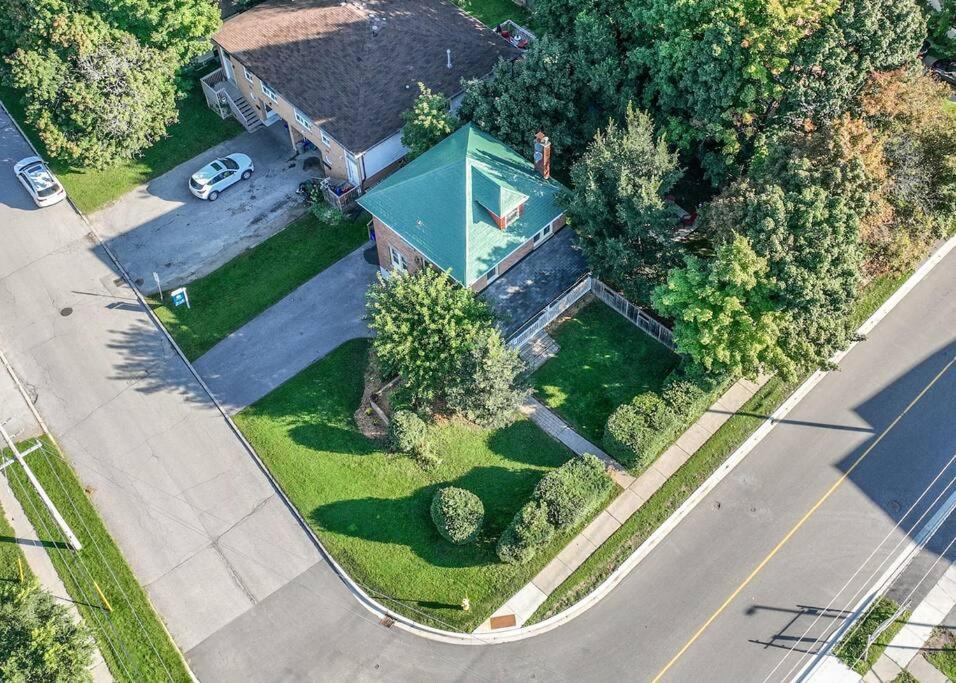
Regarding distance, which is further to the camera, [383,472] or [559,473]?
[383,472]

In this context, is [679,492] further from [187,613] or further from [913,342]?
[187,613]

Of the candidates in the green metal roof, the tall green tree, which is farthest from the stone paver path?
the tall green tree

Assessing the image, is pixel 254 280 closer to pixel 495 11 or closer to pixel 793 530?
pixel 495 11

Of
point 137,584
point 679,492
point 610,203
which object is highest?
point 610,203

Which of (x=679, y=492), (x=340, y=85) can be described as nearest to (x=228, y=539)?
(x=679, y=492)

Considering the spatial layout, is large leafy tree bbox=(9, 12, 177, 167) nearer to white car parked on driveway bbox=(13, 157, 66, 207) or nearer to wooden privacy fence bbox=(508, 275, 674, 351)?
white car parked on driveway bbox=(13, 157, 66, 207)

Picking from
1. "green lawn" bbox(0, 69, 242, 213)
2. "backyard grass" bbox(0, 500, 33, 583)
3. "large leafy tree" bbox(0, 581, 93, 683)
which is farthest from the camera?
"green lawn" bbox(0, 69, 242, 213)
